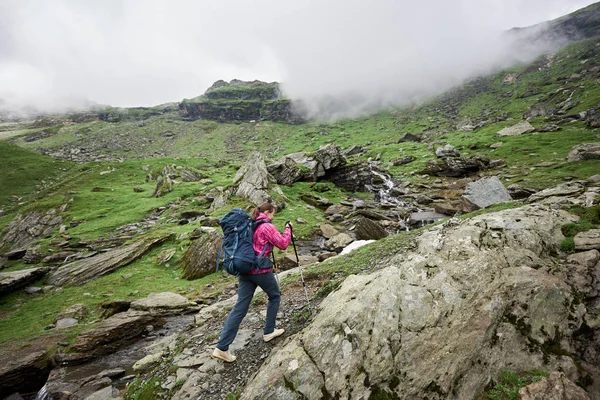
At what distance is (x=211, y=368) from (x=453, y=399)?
22.6ft

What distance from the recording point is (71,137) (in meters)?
180

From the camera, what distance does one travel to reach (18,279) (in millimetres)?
19984

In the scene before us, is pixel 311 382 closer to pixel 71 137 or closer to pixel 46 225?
pixel 46 225

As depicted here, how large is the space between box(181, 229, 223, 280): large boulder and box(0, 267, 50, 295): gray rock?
1146 centimetres

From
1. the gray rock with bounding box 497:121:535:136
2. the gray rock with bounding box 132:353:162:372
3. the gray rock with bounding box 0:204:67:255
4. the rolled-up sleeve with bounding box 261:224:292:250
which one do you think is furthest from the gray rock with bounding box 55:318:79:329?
the gray rock with bounding box 497:121:535:136

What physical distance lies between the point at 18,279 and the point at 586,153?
6528 centimetres

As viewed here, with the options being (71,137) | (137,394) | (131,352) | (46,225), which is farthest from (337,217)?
(71,137)

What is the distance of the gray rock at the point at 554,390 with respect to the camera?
4816mm

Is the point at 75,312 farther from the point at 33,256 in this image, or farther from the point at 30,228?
the point at 30,228

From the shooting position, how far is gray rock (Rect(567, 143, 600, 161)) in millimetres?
35250

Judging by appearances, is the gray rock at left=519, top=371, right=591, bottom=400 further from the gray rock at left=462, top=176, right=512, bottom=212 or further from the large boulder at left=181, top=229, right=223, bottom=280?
the gray rock at left=462, top=176, right=512, bottom=212

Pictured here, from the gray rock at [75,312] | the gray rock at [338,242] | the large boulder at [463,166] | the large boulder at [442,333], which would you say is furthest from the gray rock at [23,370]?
the large boulder at [463,166]

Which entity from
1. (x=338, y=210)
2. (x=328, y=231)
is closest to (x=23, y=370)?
(x=328, y=231)

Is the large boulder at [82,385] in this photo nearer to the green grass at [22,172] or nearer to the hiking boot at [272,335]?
the hiking boot at [272,335]
